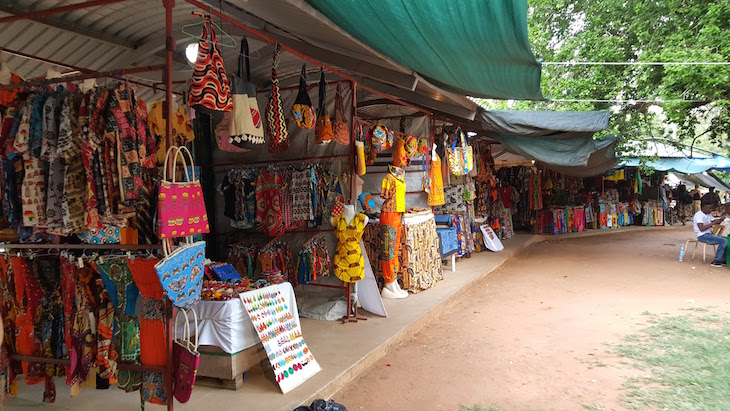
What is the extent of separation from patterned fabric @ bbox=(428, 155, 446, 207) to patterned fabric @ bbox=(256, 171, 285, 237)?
3.30 m

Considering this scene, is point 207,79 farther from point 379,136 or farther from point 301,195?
point 379,136

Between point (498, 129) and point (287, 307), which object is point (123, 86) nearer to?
point (287, 307)

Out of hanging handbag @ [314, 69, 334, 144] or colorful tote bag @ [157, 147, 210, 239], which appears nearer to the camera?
colorful tote bag @ [157, 147, 210, 239]

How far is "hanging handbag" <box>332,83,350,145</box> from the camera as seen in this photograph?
531 centimetres

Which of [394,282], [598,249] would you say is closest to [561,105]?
[598,249]

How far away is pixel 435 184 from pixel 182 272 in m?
5.83

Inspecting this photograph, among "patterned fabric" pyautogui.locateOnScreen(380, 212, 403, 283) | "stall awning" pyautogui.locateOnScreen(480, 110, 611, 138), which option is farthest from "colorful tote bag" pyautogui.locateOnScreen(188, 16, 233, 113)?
"stall awning" pyautogui.locateOnScreen(480, 110, 611, 138)

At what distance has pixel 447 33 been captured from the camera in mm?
3701

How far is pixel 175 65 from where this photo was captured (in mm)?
5656

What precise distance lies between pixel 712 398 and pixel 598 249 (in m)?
9.91

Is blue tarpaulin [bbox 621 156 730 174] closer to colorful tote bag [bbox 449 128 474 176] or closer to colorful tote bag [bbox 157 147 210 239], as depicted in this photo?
colorful tote bag [bbox 449 128 474 176]

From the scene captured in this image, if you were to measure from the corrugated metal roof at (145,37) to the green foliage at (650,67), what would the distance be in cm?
629

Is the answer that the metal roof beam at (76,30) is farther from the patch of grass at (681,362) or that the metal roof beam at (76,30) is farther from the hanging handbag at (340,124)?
the patch of grass at (681,362)

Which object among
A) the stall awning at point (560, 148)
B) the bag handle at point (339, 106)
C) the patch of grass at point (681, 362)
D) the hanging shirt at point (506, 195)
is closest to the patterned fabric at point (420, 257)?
the bag handle at point (339, 106)
